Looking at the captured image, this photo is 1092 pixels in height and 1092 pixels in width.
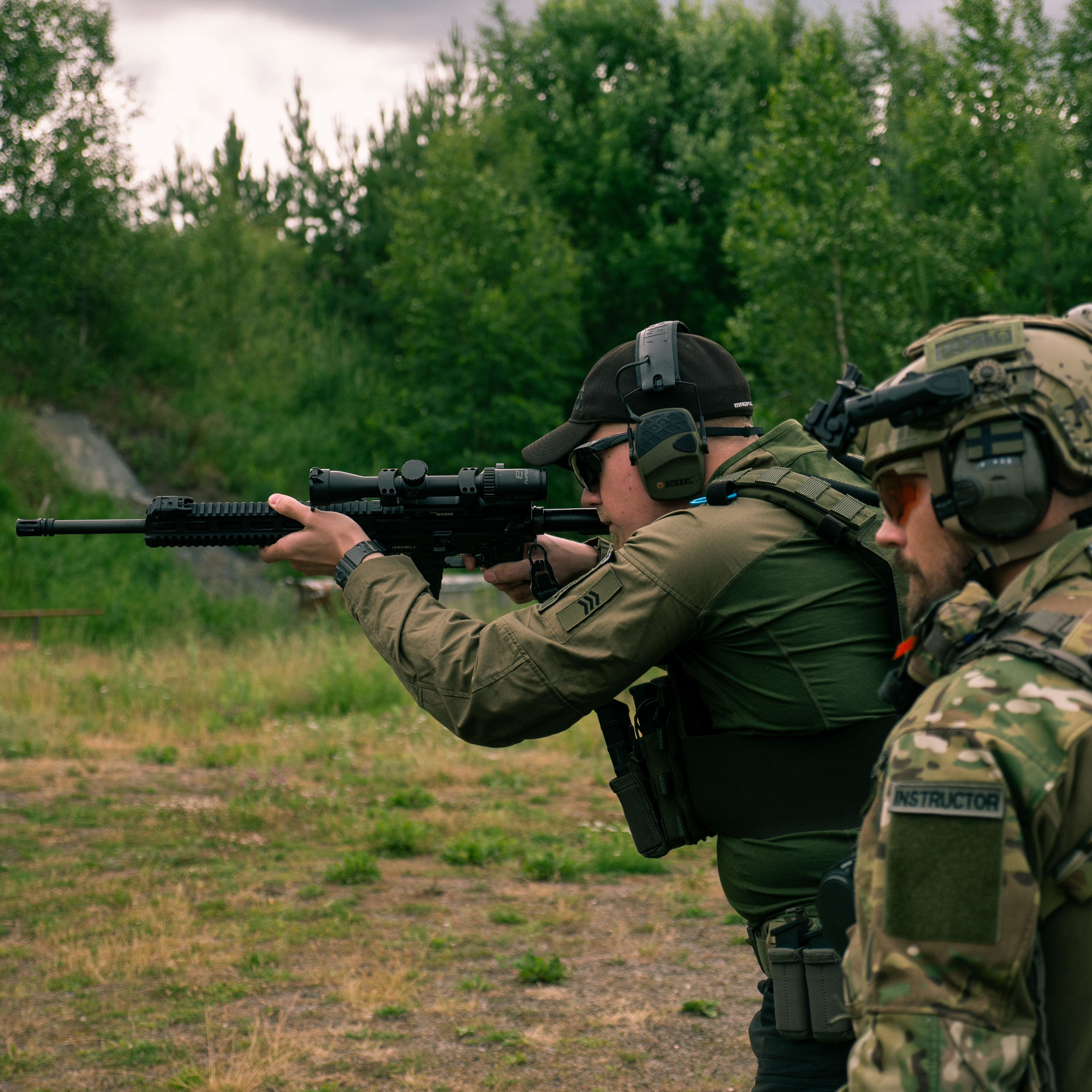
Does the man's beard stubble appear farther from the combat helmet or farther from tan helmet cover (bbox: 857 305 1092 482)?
tan helmet cover (bbox: 857 305 1092 482)

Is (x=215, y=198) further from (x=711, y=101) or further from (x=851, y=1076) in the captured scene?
(x=851, y=1076)

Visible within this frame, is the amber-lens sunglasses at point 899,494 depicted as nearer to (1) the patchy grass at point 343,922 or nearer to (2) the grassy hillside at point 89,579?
(1) the patchy grass at point 343,922

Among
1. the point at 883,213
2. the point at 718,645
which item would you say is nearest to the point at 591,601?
the point at 718,645

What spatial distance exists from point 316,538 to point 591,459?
797 mm

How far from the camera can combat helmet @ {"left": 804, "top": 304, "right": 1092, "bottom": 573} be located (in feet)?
5.16

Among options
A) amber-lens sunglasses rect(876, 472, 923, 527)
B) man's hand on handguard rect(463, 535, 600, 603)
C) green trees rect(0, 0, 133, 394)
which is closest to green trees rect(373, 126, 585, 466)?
green trees rect(0, 0, 133, 394)

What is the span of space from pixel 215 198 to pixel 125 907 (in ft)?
89.9

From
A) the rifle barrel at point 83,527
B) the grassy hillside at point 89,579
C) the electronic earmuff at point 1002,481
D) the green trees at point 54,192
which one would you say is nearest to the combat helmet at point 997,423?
the electronic earmuff at point 1002,481

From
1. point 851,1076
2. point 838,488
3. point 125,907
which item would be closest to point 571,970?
point 125,907

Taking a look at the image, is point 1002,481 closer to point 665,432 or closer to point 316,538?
point 665,432

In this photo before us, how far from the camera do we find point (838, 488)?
260cm

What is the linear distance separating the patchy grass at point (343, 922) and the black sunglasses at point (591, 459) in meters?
2.71

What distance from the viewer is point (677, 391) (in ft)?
8.99

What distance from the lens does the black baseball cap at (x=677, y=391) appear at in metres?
2.75
